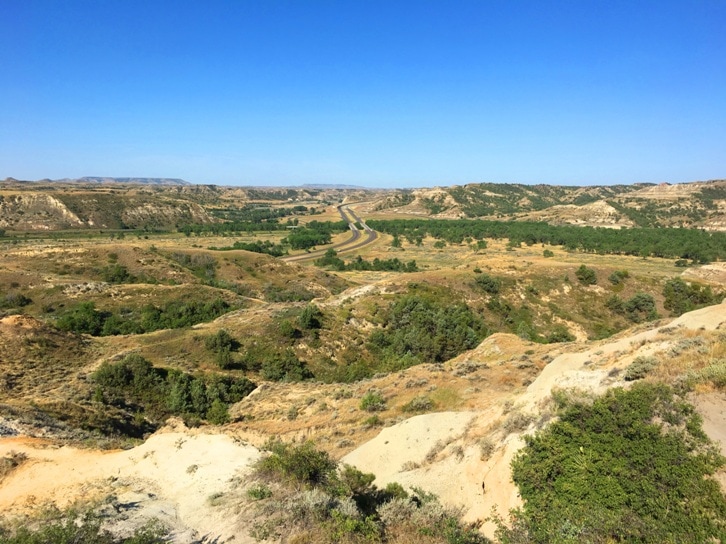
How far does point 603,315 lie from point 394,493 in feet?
174

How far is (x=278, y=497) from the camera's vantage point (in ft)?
34.0

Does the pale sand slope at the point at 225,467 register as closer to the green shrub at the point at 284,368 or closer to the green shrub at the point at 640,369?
the green shrub at the point at 640,369

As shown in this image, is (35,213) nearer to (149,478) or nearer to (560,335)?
(560,335)

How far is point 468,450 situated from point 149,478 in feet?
33.8

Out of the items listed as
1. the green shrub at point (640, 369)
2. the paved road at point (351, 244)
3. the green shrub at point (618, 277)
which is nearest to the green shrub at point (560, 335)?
the green shrub at point (618, 277)

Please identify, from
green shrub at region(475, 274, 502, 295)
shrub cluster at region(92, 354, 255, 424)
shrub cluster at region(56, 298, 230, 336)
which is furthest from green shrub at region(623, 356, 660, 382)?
green shrub at region(475, 274, 502, 295)

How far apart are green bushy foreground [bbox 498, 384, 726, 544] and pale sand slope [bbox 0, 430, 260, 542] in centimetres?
690

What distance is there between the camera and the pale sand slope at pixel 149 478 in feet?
35.5

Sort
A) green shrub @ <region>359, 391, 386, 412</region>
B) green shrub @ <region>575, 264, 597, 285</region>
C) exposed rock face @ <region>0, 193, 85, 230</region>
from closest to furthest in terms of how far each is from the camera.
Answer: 1. green shrub @ <region>359, 391, 386, 412</region>
2. green shrub @ <region>575, 264, 597, 285</region>
3. exposed rock face @ <region>0, 193, 85, 230</region>

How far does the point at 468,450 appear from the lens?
12.6 meters

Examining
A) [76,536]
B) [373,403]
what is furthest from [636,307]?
[76,536]

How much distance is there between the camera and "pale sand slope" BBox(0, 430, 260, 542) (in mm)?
10812

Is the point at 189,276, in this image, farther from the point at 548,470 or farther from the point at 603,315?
the point at 548,470

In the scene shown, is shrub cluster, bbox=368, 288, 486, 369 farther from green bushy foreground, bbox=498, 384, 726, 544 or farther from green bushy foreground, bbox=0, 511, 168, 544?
green bushy foreground, bbox=0, 511, 168, 544
